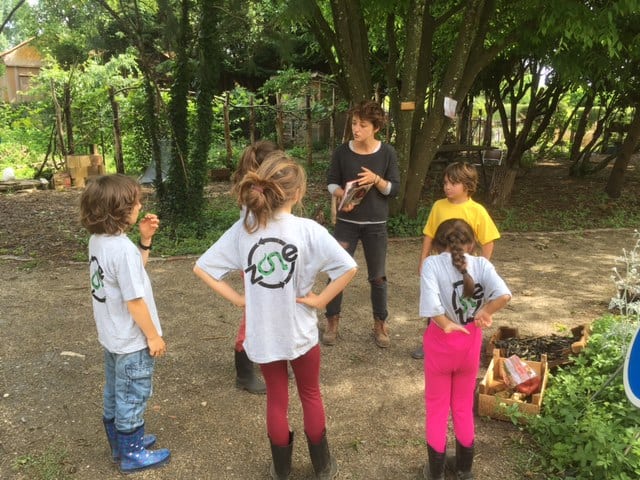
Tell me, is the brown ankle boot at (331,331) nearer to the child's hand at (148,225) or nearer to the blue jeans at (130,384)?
the blue jeans at (130,384)

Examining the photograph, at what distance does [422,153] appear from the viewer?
792cm

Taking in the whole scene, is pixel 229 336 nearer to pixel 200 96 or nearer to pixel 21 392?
pixel 21 392

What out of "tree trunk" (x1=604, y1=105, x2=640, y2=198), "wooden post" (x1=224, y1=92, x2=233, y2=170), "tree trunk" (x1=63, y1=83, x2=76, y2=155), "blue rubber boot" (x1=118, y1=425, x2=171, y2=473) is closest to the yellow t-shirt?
"blue rubber boot" (x1=118, y1=425, x2=171, y2=473)

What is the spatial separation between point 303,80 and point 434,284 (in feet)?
41.9

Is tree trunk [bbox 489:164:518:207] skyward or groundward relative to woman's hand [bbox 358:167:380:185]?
groundward

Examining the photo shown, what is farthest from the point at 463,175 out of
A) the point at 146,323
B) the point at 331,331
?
the point at 146,323

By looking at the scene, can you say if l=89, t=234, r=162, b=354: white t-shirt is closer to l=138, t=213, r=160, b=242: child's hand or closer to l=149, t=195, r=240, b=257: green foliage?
l=138, t=213, r=160, b=242: child's hand

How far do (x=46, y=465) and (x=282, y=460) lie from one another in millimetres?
1284

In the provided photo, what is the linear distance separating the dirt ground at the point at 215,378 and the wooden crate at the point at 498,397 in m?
0.07

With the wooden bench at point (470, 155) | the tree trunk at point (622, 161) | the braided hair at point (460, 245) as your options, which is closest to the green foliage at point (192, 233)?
the wooden bench at point (470, 155)

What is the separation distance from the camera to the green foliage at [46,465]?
8.90 ft

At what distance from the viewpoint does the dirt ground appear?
288 cm

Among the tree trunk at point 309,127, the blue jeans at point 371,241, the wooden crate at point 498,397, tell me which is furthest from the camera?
the tree trunk at point 309,127

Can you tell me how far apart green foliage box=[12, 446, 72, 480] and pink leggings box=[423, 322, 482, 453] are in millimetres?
1866
